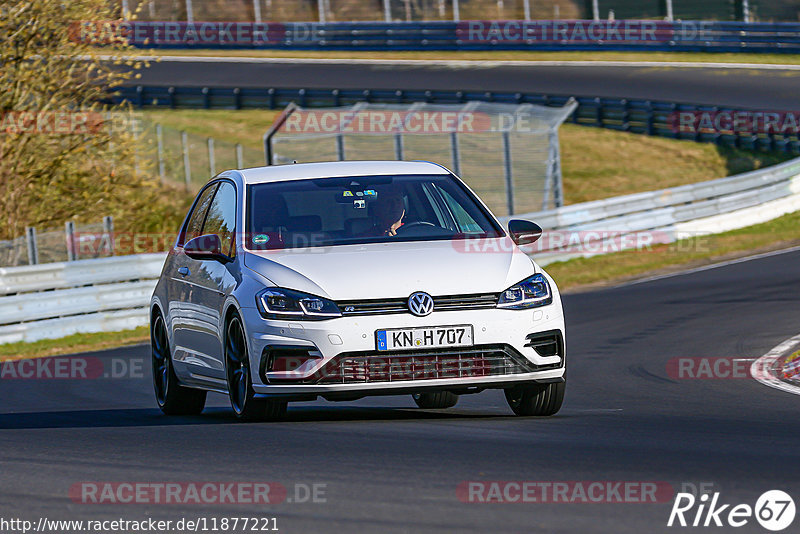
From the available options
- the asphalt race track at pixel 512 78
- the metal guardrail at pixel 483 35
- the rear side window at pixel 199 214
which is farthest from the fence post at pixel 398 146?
the metal guardrail at pixel 483 35

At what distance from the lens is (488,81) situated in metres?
43.8

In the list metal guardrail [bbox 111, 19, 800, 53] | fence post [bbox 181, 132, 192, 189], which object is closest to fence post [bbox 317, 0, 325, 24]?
metal guardrail [bbox 111, 19, 800, 53]

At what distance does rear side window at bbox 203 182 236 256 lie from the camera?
933 centimetres

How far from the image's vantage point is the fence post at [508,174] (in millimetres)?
25750

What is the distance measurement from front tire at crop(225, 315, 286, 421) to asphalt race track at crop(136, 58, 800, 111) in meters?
29.9

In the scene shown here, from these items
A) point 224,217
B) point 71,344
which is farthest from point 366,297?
point 71,344

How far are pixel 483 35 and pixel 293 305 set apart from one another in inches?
1699

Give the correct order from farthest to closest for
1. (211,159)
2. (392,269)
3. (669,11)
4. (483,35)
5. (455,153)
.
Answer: (483,35)
(669,11)
(211,159)
(455,153)
(392,269)

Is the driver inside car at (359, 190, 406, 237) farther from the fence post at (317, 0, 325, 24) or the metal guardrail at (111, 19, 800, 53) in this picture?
the fence post at (317, 0, 325, 24)

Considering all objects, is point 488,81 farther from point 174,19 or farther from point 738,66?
point 174,19

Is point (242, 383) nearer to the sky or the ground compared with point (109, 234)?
nearer to the sky

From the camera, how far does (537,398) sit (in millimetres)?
8828

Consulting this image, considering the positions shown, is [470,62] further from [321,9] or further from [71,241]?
[71,241]

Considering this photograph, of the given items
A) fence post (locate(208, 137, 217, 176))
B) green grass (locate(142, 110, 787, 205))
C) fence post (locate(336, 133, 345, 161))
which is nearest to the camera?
fence post (locate(336, 133, 345, 161))
